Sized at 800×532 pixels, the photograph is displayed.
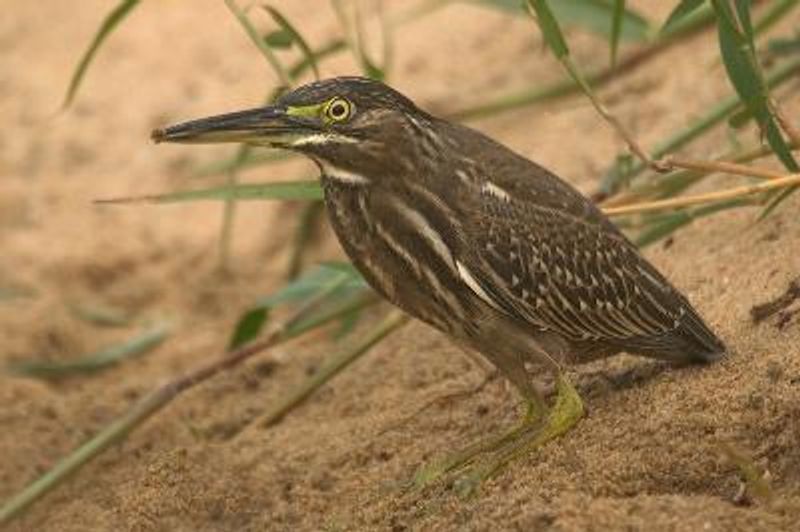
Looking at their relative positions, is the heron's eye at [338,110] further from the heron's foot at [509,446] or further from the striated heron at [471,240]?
the heron's foot at [509,446]

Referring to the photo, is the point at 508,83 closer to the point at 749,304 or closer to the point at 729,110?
the point at 729,110

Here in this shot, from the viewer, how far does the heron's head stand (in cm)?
418

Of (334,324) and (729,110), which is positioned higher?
(729,110)

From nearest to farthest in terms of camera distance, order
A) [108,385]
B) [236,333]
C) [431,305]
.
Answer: [431,305], [236,333], [108,385]

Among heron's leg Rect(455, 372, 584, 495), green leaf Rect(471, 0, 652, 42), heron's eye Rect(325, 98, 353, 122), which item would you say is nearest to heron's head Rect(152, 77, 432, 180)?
heron's eye Rect(325, 98, 353, 122)

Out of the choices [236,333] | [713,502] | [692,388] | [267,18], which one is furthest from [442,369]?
[267,18]

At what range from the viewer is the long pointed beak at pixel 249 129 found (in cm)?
417

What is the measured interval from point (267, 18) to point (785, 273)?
4.60m

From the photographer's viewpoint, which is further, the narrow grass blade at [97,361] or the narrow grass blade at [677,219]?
the narrow grass blade at [97,361]

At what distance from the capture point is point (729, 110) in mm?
5664

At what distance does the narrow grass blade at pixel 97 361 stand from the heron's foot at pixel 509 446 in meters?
2.15

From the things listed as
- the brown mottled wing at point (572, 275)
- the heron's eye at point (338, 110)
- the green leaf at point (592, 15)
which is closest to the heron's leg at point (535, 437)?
the brown mottled wing at point (572, 275)

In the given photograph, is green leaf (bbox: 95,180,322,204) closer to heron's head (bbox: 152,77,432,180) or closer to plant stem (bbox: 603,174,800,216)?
heron's head (bbox: 152,77,432,180)

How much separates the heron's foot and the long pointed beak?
80 centimetres
